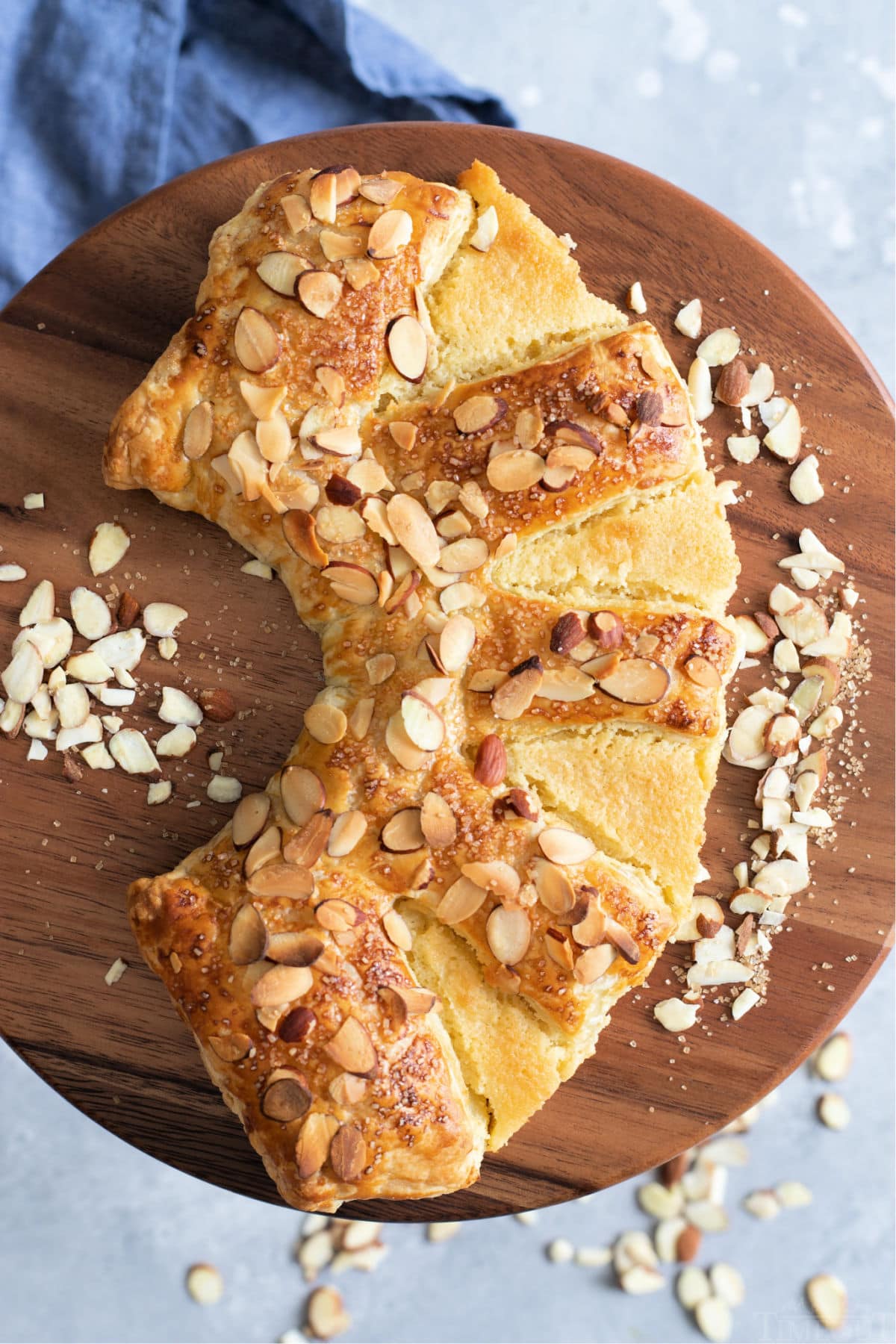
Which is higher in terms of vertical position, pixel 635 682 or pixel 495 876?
pixel 635 682

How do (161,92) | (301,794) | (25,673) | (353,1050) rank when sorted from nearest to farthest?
(353,1050)
(301,794)
(25,673)
(161,92)

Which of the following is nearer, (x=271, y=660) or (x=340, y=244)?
(x=340, y=244)

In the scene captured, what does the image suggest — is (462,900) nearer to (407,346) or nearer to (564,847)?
(564,847)

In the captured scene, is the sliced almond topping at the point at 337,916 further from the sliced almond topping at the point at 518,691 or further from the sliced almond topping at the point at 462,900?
the sliced almond topping at the point at 518,691

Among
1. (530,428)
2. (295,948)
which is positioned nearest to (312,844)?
(295,948)

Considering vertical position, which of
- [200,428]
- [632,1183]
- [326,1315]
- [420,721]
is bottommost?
[326,1315]

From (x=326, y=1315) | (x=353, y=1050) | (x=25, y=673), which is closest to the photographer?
(x=353, y=1050)

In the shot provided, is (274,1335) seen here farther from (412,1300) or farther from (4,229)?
(4,229)

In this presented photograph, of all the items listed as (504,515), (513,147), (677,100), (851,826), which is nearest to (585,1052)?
(851,826)
